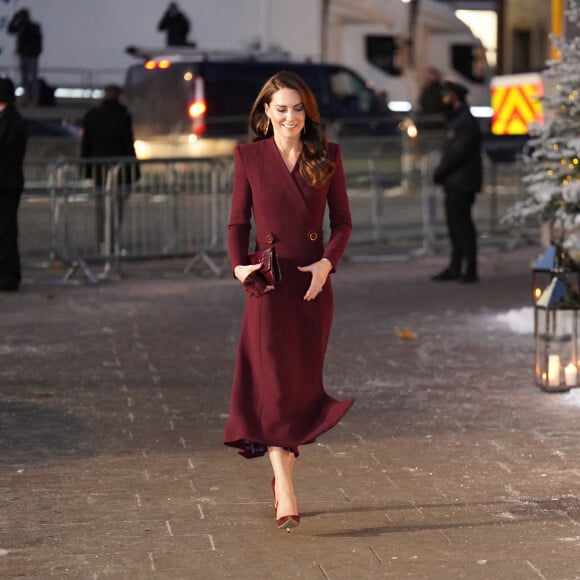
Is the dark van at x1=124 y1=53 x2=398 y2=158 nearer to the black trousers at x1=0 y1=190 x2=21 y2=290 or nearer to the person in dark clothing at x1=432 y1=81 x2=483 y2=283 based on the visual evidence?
the person in dark clothing at x1=432 y1=81 x2=483 y2=283

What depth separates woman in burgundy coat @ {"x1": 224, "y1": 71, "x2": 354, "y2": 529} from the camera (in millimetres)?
6445

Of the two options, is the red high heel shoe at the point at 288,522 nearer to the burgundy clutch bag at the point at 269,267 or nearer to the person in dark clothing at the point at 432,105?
the burgundy clutch bag at the point at 269,267

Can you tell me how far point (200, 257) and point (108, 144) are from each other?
1.97m

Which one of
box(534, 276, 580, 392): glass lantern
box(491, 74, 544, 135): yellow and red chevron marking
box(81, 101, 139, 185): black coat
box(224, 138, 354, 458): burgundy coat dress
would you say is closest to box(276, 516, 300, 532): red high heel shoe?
box(224, 138, 354, 458): burgundy coat dress

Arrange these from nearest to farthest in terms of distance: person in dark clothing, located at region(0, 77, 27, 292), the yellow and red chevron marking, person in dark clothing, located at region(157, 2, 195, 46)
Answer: person in dark clothing, located at region(0, 77, 27, 292), the yellow and red chevron marking, person in dark clothing, located at region(157, 2, 195, 46)

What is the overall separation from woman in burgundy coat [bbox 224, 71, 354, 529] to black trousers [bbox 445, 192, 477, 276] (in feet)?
28.9

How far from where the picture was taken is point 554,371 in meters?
9.47

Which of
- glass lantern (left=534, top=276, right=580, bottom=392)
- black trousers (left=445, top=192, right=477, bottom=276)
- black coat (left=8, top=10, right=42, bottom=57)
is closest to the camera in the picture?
glass lantern (left=534, top=276, right=580, bottom=392)

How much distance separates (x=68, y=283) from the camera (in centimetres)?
1537

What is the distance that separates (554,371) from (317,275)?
3428mm

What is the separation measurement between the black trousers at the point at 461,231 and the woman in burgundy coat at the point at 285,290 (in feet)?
28.9

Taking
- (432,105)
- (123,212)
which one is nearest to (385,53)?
(432,105)

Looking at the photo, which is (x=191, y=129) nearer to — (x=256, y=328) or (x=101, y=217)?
(x=101, y=217)

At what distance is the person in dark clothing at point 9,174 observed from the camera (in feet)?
46.7
